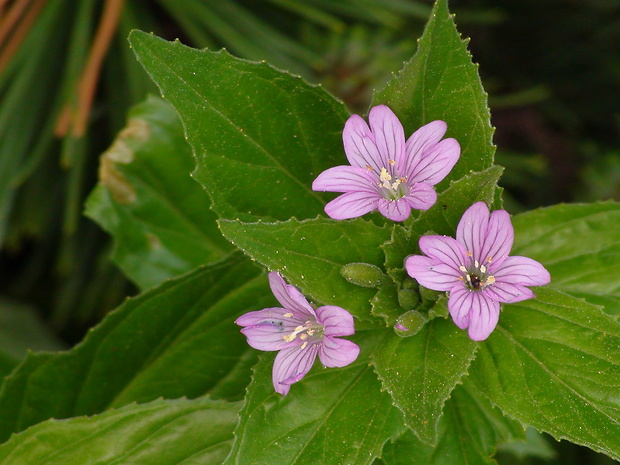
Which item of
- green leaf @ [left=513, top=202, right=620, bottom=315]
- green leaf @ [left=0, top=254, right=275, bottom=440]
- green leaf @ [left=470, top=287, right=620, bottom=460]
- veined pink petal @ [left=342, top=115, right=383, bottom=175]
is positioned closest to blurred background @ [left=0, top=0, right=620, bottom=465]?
green leaf @ [left=0, top=254, right=275, bottom=440]

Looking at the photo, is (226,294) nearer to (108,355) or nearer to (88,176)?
(108,355)

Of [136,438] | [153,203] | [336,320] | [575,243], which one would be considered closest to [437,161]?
[336,320]

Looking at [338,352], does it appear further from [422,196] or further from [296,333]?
Answer: [422,196]

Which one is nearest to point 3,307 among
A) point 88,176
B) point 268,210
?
point 88,176

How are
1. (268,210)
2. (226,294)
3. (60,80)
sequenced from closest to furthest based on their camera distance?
(268,210) < (226,294) < (60,80)

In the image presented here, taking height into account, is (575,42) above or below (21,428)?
below

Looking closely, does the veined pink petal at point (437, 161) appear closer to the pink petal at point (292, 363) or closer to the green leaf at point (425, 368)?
the green leaf at point (425, 368)
